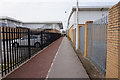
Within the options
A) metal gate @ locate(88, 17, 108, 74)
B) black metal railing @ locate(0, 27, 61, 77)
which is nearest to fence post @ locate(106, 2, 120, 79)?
metal gate @ locate(88, 17, 108, 74)

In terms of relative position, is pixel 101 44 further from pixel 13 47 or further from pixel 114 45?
pixel 13 47

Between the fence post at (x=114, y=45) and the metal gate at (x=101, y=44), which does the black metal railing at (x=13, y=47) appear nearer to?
the fence post at (x=114, y=45)

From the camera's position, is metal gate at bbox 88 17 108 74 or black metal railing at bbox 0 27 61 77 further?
black metal railing at bbox 0 27 61 77

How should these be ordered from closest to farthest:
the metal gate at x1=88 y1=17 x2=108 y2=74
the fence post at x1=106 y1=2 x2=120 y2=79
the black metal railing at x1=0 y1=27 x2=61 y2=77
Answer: the fence post at x1=106 y1=2 x2=120 y2=79 < the metal gate at x1=88 y1=17 x2=108 y2=74 < the black metal railing at x1=0 y1=27 x2=61 y2=77

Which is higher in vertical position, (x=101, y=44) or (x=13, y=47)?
(x=101, y=44)

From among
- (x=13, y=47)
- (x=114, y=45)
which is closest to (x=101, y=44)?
(x=114, y=45)

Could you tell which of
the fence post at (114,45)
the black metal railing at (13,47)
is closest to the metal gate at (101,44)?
the fence post at (114,45)

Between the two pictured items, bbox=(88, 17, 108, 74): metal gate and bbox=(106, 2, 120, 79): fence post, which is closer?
bbox=(106, 2, 120, 79): fence post

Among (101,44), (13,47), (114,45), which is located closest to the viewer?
(114,45)

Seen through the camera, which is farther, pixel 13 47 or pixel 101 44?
pixel 13 47

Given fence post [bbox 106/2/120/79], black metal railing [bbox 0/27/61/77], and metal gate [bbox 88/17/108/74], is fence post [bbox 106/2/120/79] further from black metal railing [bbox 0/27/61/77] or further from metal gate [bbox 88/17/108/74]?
black metal railing [bbox 0/27/61/77]

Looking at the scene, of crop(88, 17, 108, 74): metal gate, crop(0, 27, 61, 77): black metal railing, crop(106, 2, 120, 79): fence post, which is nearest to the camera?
crop(106, 2, 120, 79): fence post

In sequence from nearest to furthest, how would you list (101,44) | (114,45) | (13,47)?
(114,45) → (101,44) → (13,47)

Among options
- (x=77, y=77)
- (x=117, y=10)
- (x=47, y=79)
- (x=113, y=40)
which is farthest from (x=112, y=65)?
(x=47, y=79)
